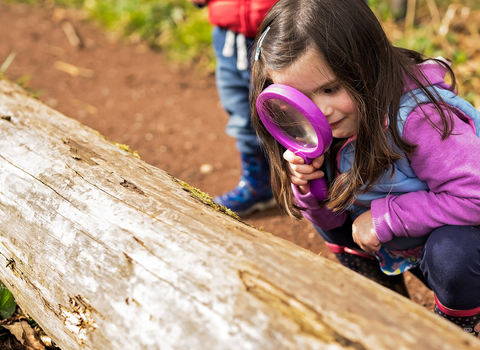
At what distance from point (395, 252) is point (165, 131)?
260 cm

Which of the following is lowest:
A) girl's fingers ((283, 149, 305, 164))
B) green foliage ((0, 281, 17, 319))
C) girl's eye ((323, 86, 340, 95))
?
green foliage ((0, 281, 17, 319))

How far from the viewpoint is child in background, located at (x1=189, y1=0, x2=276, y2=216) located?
243 centimetres

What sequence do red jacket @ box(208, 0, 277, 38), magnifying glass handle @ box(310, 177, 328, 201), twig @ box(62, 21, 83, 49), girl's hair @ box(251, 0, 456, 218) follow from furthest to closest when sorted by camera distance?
twig @ box(62, 21, 83, 49) → red jacket @ box(208, 0, 277, 38) → magnifying glass handle @ box(310, 177, 328, 201) → girl's hair @ box(251, 0, 456, 218)

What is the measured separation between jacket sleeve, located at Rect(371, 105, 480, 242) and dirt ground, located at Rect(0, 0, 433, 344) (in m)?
0.93

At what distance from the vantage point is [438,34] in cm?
428

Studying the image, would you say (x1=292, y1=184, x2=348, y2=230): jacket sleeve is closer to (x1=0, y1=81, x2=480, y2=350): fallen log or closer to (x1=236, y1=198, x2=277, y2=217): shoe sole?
(x1=0, y1=81, x2=480, y2=350): fallen log

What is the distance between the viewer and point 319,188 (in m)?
1.72

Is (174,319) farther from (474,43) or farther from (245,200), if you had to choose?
(474,43)

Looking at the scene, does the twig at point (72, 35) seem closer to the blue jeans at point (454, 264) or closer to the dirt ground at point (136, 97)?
→ the dirt ground at point (136, 97)

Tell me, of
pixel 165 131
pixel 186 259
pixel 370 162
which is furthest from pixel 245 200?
pixel 186 259

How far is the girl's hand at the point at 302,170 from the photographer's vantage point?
1625 mm

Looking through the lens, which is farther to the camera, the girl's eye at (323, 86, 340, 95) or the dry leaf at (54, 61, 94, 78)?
the dry leaf at (54, 61, 94, 78)

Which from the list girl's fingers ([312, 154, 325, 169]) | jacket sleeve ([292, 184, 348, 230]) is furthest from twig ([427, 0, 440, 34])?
girl's fingers ([312, 154, 325, 169])

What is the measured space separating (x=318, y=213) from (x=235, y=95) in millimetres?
1209
